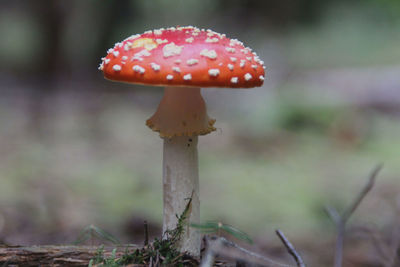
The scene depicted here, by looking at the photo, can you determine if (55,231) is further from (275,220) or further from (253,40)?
(253,40)

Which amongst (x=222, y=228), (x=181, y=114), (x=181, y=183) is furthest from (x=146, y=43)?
(x=222, y=228)

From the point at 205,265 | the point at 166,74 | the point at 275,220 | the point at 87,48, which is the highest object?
the point at 87,48

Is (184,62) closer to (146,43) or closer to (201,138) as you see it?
(146,43)

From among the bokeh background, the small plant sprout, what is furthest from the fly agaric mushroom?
the small plant sprout

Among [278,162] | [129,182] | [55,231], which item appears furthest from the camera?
[278,162]

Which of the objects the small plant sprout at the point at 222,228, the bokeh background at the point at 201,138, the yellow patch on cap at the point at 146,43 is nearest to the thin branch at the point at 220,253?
the small plant sprout at the point at 222,228

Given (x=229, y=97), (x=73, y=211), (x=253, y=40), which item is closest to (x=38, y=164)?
(x=73, y=211)
